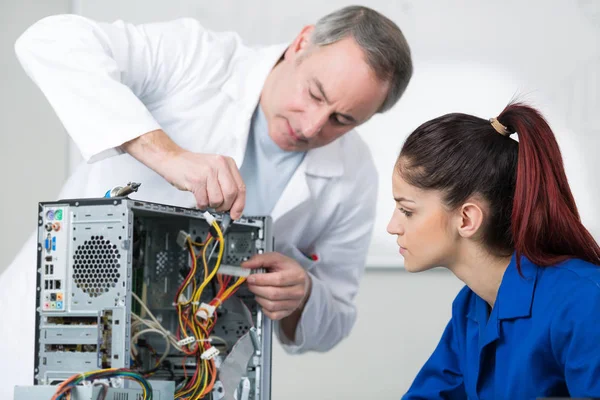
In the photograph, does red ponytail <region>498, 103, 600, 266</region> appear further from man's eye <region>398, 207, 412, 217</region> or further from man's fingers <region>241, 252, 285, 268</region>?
man's fingers <region>241, 252, 285, 268</region>

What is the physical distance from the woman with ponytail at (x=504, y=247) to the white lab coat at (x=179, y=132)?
47 centimetres

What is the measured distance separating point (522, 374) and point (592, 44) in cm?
229

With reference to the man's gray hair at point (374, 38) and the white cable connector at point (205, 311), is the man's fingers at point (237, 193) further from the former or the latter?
the man's gray hair at point (374, 38)

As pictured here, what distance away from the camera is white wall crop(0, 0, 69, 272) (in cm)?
332

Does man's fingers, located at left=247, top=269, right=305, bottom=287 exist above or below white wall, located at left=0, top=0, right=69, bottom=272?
below

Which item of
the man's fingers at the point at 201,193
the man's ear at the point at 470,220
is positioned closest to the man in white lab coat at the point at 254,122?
the man's fingers at the point at 201,193

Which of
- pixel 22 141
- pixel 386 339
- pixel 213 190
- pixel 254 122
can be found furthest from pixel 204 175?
pixel 22 141

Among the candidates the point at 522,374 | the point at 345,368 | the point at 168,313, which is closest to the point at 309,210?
the point at 168,313

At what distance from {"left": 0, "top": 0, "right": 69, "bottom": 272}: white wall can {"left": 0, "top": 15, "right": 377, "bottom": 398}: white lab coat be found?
1467 mm

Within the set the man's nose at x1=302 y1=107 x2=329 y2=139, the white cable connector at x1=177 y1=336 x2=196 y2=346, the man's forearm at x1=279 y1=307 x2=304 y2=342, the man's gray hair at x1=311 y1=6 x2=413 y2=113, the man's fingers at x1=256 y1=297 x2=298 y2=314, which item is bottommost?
the man's forearm at x1=279 y1=307 x2=304 y2=342

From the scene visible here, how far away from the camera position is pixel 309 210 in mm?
1999

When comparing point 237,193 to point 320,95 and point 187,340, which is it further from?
point 320,95

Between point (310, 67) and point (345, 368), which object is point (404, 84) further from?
point (345, 368)

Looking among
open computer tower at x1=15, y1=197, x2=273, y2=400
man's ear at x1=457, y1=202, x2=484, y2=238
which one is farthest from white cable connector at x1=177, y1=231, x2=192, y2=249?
man's ear at x1=457, y1=202, x2=484, y2=238
